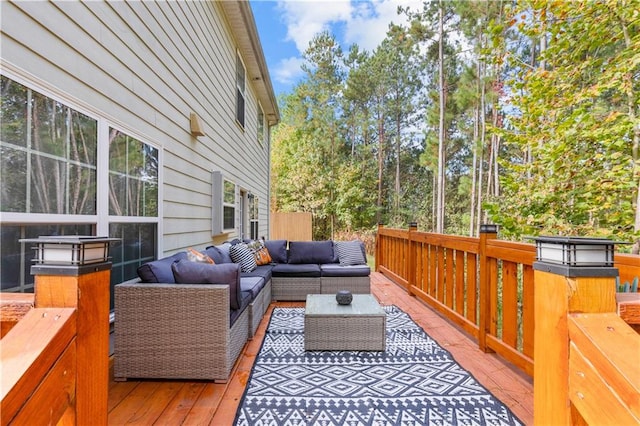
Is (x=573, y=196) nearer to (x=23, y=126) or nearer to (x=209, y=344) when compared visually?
(x=209, y=344)

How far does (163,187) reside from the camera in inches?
131

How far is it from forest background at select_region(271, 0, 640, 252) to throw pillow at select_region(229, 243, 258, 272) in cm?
338

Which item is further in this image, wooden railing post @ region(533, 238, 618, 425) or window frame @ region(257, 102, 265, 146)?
window frame @ region(257, 102, 265, 146)

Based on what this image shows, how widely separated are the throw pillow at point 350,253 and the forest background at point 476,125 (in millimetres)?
1964

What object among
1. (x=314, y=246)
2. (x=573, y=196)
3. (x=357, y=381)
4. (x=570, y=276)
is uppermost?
(x=573, y=196)

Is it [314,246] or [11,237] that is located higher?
[11,237]

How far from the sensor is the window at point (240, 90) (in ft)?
21.0

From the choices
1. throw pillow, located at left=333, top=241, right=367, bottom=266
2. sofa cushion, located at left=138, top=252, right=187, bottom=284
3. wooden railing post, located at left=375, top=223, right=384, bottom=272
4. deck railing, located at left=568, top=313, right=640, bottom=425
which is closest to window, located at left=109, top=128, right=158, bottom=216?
sofa cushion, located at left=138, top=252, right=187, bottom=284

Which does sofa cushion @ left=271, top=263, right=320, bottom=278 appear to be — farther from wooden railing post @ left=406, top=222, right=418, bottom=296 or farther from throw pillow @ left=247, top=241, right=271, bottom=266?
wooden railing post @ left=406, top=222, right=418, bottom=296

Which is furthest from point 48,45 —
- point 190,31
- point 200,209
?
point 200,209

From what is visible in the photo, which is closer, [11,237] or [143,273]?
[11,237]

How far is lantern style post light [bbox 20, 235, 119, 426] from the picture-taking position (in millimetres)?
909

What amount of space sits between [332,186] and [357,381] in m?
13.4

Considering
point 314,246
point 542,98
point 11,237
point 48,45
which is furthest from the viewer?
point 314,246
